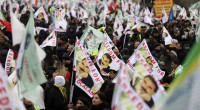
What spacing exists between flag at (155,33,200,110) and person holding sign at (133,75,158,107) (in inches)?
38.4

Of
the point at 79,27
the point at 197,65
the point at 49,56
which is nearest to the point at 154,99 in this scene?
the point at 197,65

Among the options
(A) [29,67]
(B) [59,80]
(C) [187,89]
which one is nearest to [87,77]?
(B) [59,80]

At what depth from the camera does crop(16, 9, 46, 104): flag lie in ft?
10.9

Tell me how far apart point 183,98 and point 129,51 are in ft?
21.0

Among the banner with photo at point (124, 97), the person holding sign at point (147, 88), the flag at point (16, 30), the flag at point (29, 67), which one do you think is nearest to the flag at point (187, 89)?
the banner with photo at point (124, 97)

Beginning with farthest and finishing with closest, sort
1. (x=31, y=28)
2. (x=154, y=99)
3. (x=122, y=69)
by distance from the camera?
1. (x=31, y=28)
2. (x=154, y=99)
3. (x=122, y=69)

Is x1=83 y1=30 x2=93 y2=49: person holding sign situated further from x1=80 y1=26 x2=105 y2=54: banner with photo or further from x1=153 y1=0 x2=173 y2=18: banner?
x1=153 y1=0 x2=173 y2=18: banner

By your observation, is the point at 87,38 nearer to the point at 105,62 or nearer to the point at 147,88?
the point at 105,62

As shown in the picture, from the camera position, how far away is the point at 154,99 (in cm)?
321

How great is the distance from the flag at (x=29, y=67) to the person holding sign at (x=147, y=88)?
1.32m

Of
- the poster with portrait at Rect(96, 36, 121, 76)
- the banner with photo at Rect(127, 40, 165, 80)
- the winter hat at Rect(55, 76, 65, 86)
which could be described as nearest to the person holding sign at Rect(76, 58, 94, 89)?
the winter hat at Rect(55, 76, 65, 86)

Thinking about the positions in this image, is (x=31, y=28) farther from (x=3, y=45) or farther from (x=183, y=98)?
(x=3, y=45)

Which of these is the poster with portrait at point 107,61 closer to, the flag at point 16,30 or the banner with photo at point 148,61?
the banner with photo at point 148,61

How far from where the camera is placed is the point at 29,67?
338 centimetres
